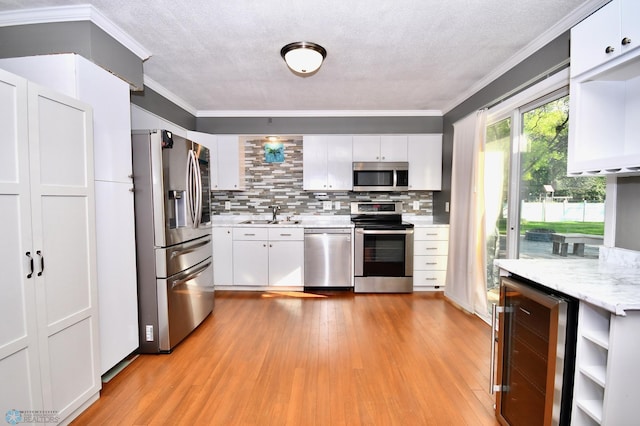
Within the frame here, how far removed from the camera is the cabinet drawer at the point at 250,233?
3.81 meters

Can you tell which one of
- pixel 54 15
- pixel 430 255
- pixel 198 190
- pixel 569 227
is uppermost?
pixel 54 15

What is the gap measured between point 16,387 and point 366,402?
181 cm

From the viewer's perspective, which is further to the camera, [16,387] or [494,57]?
[494,57]

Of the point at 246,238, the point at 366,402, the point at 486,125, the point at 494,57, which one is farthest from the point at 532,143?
the point at 246,238

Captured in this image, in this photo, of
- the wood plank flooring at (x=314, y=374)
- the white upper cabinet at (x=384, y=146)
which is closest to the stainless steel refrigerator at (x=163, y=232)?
the wood plank flooring at (x=314, y=374)

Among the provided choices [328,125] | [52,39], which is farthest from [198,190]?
[328,125]

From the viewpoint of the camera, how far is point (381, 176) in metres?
4.04

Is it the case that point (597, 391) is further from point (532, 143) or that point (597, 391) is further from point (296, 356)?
point (532, 143)

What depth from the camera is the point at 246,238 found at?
3.83m

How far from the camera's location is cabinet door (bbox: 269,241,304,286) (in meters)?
3.80

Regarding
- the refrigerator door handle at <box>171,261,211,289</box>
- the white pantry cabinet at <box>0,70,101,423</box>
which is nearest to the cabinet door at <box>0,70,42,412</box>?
the white pantry cabinet at <box>0,70,101,423</box>

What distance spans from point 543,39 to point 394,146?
2.03 meters

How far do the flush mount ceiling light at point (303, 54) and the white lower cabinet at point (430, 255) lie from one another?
96.6 inches

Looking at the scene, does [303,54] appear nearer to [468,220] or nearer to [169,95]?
[169,95]
